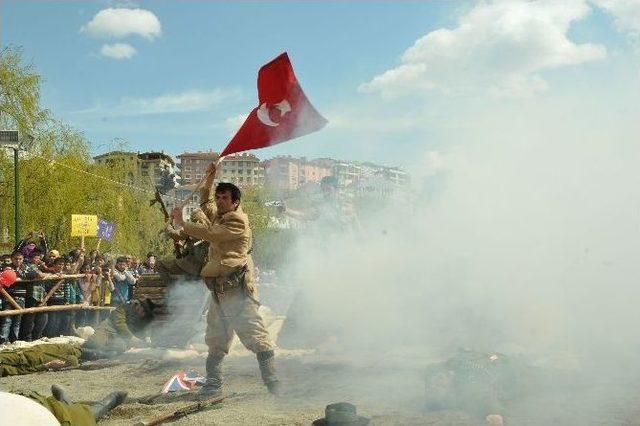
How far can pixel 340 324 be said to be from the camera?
9.72m

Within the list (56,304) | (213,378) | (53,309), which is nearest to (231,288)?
(213,378)

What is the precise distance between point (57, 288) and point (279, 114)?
5.98 meters

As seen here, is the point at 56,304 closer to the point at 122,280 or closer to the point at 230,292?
the point at 122,280

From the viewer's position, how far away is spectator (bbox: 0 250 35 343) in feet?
30.8

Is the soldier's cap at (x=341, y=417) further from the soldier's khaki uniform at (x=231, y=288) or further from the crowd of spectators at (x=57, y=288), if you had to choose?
the crowd of spectators at (x=57, y=288)

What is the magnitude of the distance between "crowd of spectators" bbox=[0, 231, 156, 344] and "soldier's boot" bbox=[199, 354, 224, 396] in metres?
4.59

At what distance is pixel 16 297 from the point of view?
10.1 metres

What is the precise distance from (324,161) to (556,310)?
8.92 meters

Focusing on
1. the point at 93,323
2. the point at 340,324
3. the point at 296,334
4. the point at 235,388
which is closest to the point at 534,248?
the point at 340,324

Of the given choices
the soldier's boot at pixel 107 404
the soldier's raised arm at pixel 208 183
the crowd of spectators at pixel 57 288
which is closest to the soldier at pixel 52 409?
the soldier's boot at pixel 107 404

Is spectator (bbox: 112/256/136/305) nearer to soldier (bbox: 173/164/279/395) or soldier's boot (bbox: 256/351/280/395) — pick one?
soldier (bbox: 173/164/279/395)

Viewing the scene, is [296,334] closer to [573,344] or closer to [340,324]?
[340,324]

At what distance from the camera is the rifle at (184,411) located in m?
Result: 4.98

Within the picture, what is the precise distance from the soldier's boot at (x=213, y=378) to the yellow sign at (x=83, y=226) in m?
10.4
